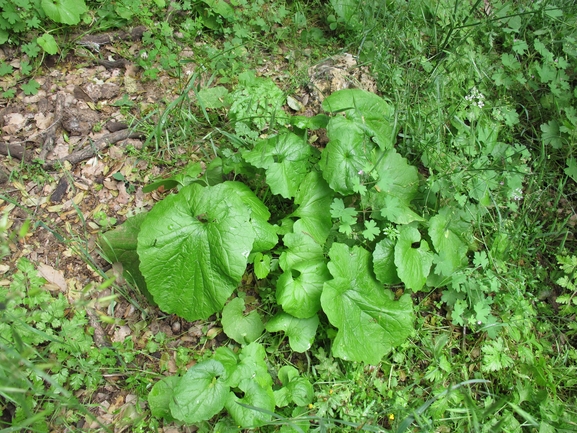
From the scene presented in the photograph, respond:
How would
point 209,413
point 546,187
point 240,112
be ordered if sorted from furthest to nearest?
point 546,187 → point 240,112 → point 209,413

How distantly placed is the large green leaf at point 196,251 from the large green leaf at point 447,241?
1264 mm

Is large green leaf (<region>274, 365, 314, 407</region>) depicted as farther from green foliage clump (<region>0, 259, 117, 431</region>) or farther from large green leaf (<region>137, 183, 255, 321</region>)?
green foliage clump (<region>0, 259, 117, 431</region>)

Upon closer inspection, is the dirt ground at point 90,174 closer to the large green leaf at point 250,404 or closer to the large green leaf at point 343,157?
the large green leaf at point 250,404

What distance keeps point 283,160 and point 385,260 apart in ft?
3.07

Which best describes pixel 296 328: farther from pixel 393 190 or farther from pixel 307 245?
pixel 393 190

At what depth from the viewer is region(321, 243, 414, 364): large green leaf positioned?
260cm

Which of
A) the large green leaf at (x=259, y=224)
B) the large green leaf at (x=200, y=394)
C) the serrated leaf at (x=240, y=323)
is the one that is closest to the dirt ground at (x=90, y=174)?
the serrated leaf at (x=240, y=323)

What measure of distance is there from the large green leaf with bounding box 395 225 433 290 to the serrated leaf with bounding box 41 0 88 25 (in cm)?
299

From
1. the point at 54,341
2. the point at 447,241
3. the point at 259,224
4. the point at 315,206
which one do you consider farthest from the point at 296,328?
the point at 54,341

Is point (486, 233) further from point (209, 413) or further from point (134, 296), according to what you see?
point (134, 296)

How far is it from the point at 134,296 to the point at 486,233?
258 cm

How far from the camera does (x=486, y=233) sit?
129 inches

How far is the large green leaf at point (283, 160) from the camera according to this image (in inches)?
110

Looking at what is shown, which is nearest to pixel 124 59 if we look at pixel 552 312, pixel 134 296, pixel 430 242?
pixel 134 296
